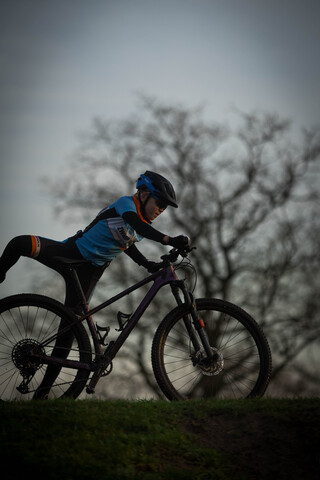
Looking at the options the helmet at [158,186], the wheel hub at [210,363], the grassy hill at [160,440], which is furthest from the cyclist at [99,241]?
the grassy hill at [160,440]

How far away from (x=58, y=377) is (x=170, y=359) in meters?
1.07

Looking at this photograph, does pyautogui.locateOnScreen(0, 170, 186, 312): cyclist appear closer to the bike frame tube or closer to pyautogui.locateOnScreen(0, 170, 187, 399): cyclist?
pyautogui.locateOnScreen(0, 170, 187, 399): cyclist

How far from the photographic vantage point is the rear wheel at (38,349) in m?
4.88

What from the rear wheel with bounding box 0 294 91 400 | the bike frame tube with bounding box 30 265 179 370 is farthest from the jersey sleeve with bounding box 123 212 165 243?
the rear wheel with bounding box 0 294 91 400

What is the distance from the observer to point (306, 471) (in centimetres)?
362

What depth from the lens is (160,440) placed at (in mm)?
3848

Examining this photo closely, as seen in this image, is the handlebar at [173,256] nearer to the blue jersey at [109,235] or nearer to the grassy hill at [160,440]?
the blue jersey at [109,235]

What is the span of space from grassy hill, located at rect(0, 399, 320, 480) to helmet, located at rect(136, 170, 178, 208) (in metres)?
1.87

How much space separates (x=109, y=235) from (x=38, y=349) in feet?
4.10

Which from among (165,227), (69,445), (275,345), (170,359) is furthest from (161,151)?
(69,445)

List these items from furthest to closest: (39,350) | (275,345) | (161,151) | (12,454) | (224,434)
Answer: (161,151)
(275,345)
(39,350)
(224,434)
(12,454)

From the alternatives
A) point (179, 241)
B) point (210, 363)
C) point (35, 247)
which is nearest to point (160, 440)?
point (210, 363)

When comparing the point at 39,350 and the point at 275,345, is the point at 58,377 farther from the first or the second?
the point at 275,345

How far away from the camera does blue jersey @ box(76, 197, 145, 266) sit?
199 inches
